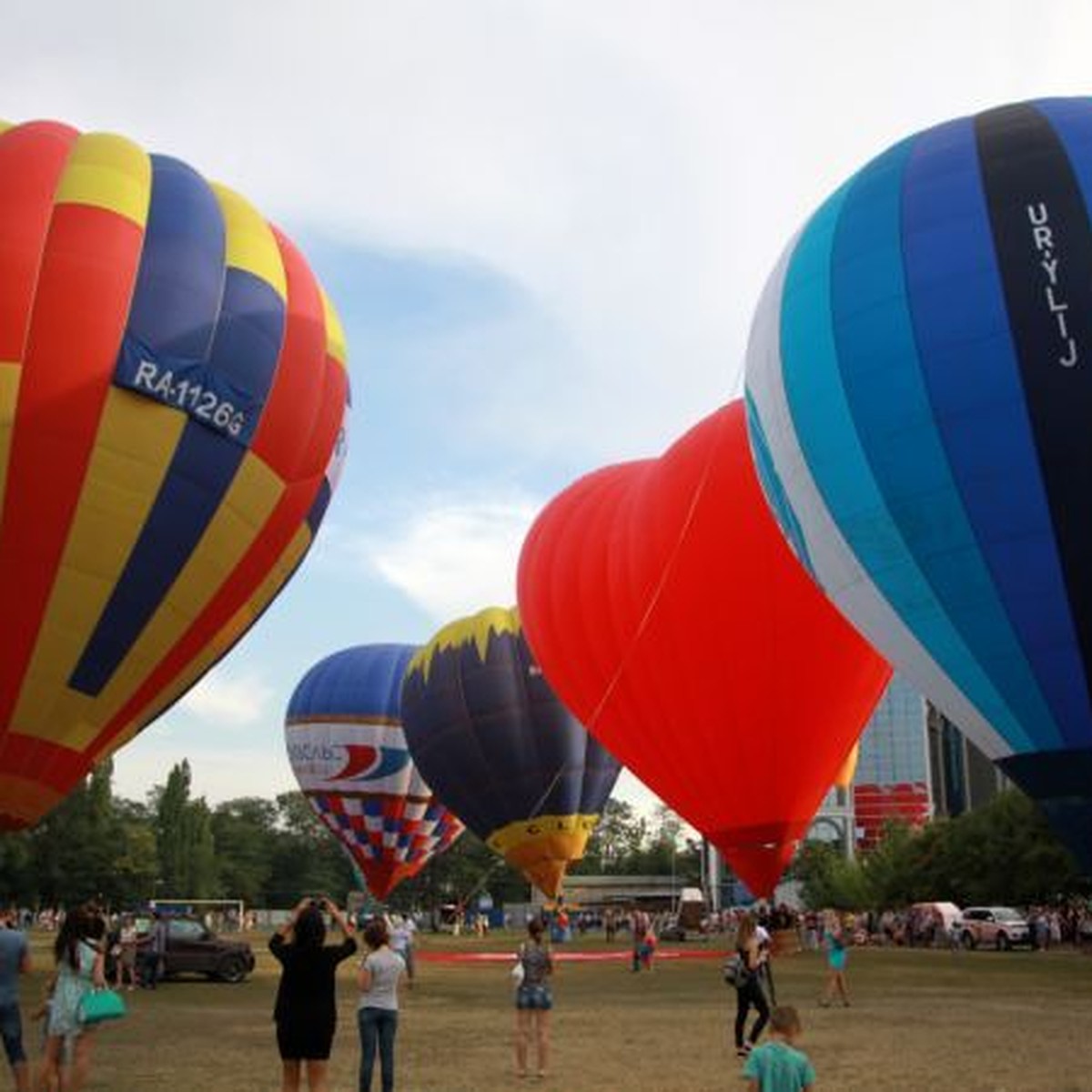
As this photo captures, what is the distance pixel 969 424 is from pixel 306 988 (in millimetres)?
11315

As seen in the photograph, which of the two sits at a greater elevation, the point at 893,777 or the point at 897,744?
the point at 897,744

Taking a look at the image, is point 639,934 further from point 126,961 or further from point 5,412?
point 5,412

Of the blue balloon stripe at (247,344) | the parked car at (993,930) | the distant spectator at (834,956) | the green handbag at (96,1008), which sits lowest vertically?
the parked car at (993,930)

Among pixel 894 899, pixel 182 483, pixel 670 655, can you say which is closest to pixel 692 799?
pixel 670 655

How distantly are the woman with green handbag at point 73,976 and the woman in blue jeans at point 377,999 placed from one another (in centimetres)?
192

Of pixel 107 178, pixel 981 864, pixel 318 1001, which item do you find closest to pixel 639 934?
pixel 107 178

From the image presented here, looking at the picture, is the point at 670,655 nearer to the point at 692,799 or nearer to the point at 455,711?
the point at 692,799

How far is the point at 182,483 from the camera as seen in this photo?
18.3 m

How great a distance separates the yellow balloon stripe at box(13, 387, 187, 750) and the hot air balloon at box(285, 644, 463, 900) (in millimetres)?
28099

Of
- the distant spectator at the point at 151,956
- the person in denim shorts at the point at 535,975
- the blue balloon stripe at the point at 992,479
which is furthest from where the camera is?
the distant spectator at the point at 151,956

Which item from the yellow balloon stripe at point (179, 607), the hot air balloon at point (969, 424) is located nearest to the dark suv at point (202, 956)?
the yellow balloon stripe at point (179, 607)

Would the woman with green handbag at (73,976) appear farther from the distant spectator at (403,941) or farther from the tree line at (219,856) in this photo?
the tree line at (219,856)

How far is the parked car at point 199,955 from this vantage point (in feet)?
85.8

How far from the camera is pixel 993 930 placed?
40594 millimetres
